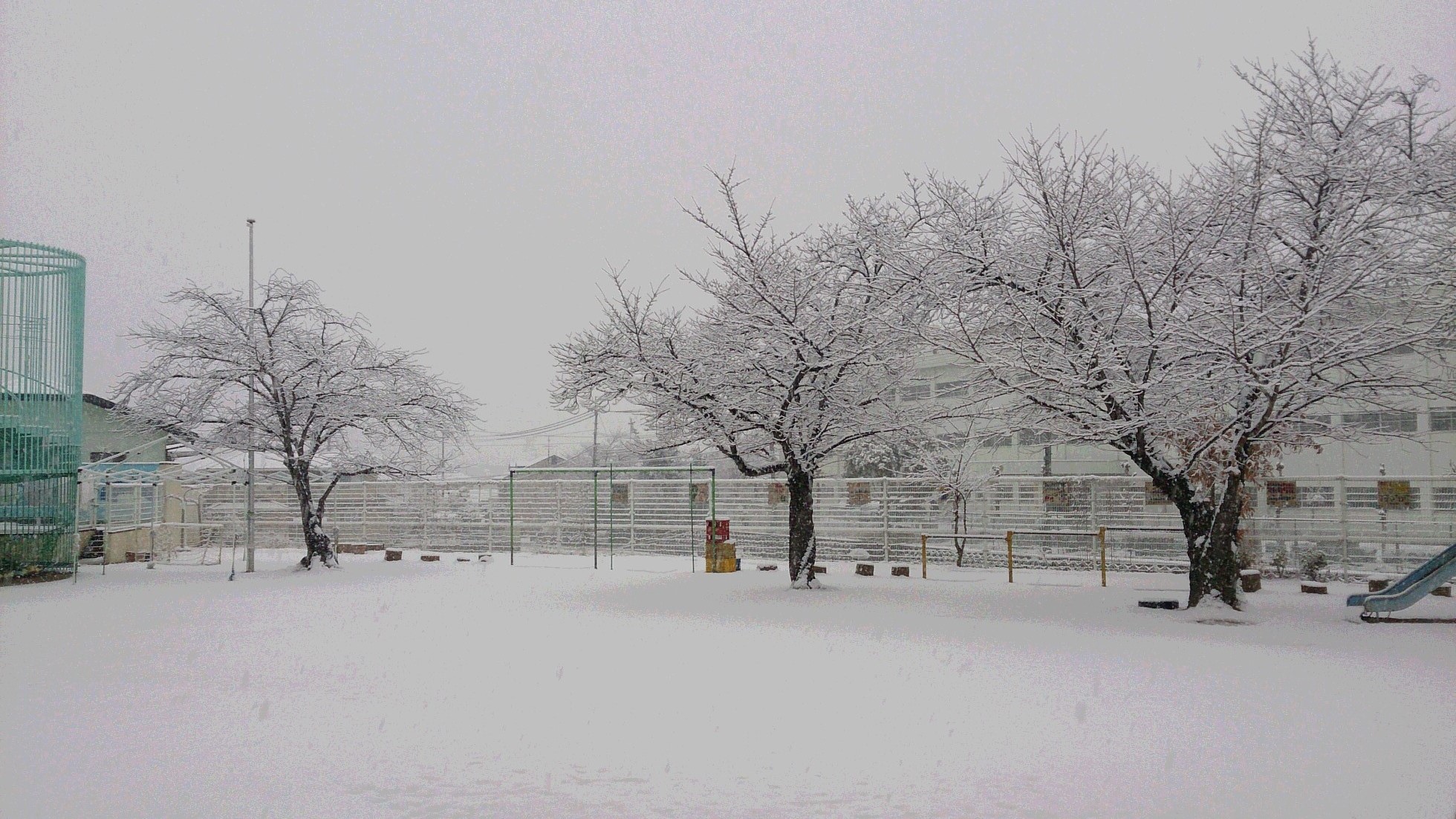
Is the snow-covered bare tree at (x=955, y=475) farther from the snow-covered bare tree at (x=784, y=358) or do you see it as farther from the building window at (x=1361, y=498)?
the building window at (x=1361, y=498)

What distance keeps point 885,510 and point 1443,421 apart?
49.0 feet

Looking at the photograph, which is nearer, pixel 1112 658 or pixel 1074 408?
pixel 1112 658

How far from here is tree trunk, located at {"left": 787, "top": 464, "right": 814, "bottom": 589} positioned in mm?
16047

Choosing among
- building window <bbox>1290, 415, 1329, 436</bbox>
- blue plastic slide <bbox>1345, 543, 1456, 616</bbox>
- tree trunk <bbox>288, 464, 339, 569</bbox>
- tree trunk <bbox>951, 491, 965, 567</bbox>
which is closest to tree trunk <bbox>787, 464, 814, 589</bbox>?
tree trunk <bbox>951, 491, 965, 567</bbox>

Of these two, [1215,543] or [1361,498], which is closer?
[1215,543]

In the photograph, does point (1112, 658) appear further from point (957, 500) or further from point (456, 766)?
point (957, 500)

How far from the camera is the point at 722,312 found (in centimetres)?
1620

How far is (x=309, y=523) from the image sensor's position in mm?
20781

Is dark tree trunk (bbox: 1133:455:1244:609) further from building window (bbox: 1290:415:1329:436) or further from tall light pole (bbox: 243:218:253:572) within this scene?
tall light pole (bbox: 243:218:253:572)

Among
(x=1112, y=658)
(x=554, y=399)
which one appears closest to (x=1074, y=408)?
(x=1112, y=658)

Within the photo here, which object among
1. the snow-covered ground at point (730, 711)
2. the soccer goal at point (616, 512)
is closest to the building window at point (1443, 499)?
the snow-covered ground at point (730, 711)

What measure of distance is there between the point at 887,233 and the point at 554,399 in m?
6.07

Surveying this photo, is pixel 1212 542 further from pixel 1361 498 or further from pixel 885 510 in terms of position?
pixel 885 510

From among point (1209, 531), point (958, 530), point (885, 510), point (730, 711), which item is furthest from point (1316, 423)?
point (958, 530)
